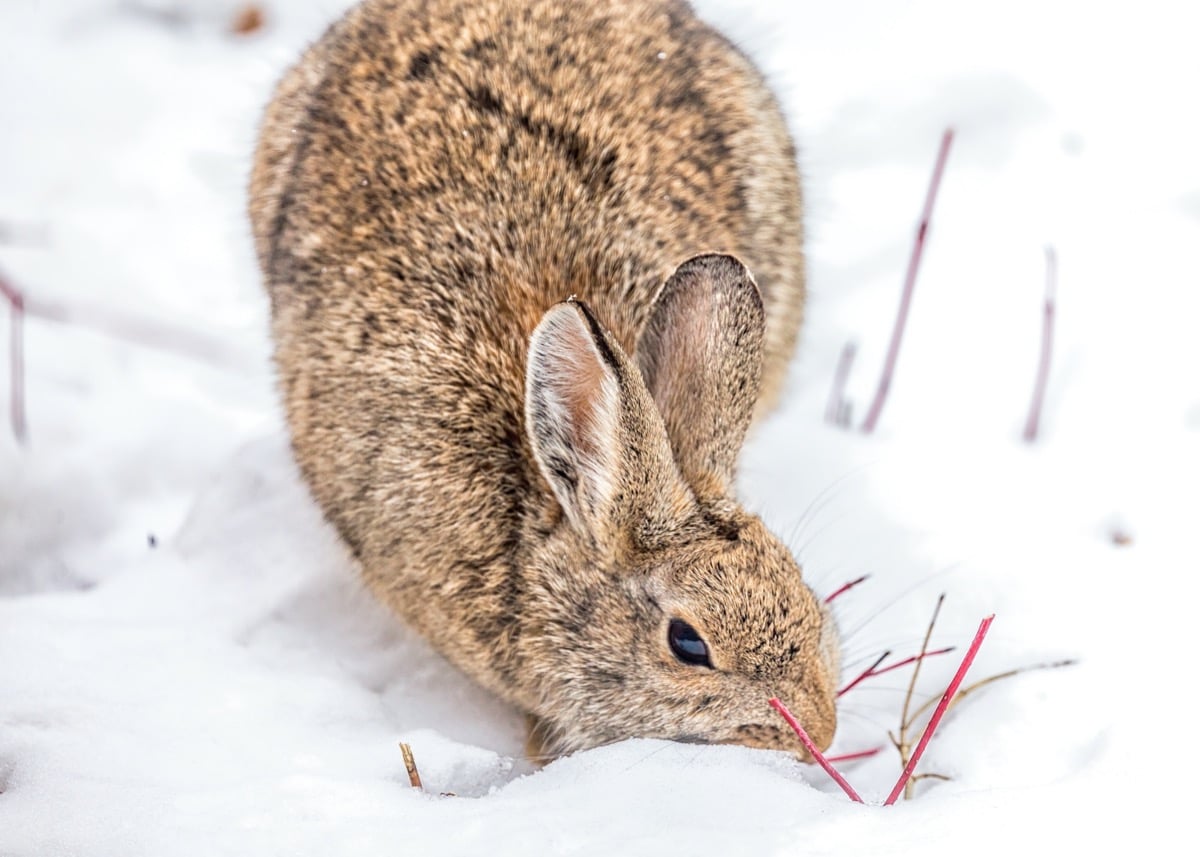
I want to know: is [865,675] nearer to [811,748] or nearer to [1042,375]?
[811,748]

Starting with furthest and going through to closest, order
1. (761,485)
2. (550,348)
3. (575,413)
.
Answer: (761,485) < (575,413) < (550,348)

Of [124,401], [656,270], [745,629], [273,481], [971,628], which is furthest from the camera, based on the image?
[124,401]

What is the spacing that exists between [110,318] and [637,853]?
3.76m

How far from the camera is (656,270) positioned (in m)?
3.91

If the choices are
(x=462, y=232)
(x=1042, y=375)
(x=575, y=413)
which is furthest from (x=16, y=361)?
(x=1042, y=375)

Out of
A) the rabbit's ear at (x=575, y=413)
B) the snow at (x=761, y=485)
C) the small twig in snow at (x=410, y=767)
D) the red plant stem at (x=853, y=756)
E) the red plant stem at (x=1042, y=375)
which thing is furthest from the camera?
the red plant stem at (x=1042, y=375)

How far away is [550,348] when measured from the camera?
3.02 m

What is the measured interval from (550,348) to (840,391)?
2045 millimetres

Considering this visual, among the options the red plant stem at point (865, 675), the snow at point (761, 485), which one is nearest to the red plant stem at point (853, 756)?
the snow at point (761, 485)

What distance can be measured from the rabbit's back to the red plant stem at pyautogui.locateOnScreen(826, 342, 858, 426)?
1.41 ft

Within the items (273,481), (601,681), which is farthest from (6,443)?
(601,681)

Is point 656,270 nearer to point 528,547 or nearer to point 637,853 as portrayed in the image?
point 528,547

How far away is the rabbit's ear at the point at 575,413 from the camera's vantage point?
2.96 metres

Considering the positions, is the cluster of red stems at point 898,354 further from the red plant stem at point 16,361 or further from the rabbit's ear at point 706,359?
the red plant stem at point 16,361
